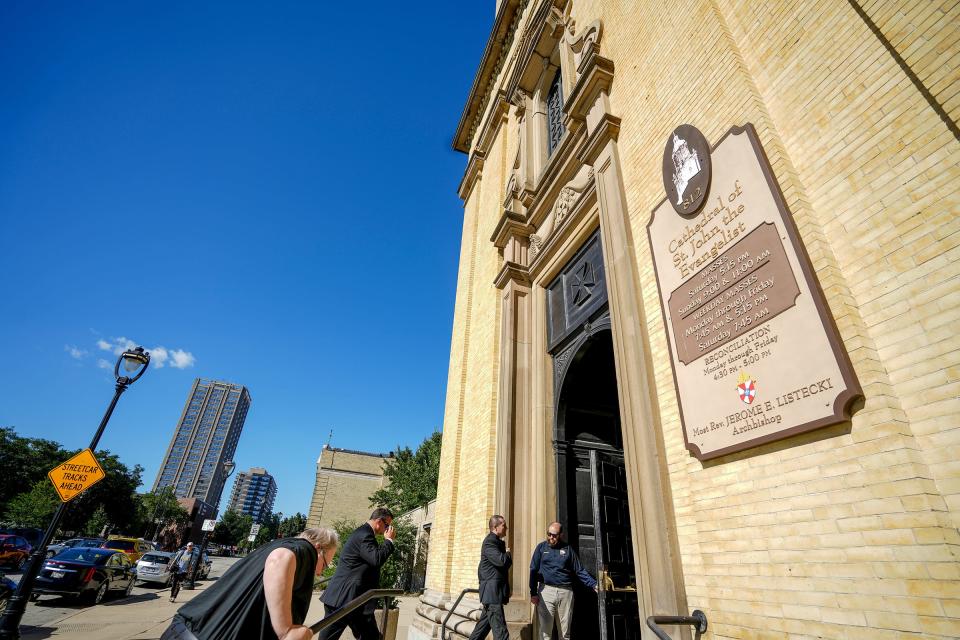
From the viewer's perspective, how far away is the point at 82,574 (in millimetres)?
10734

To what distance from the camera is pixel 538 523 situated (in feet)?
21.3

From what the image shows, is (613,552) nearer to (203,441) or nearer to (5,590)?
(5,590)

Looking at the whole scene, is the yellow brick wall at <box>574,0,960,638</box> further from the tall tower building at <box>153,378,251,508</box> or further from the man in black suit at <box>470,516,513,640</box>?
the tall tower building at <box>153,378,251,508</box>

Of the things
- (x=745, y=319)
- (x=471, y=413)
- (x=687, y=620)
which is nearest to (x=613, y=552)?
(x=687, y=620)

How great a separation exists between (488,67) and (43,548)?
53.0ft

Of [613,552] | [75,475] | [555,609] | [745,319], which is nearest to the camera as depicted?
[745,319]

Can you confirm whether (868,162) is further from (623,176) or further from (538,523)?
(538,523)

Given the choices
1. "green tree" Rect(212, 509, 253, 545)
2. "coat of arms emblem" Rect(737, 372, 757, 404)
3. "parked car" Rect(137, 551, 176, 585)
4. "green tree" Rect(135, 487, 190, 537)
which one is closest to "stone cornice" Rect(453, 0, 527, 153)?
"coat of arms emblem" Rect(737, 372, 757, 404)

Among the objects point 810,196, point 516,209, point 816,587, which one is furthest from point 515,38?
point 816,587

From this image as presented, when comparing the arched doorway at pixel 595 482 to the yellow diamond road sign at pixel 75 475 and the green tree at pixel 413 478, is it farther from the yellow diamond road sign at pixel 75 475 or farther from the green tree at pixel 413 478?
the green tree at pixel 413 478

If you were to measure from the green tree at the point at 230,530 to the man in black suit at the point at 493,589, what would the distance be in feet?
317

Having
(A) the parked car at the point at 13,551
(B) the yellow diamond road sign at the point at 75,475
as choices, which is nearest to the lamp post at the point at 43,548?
(B) the yellow diamond road sign at the point at 75,475

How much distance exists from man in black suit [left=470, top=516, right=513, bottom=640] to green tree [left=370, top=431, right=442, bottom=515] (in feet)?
78.3

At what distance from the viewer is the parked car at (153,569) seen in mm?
16484
